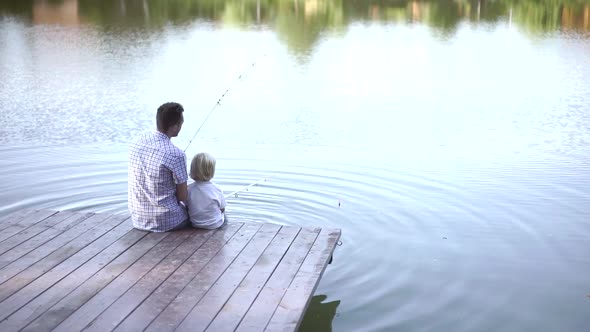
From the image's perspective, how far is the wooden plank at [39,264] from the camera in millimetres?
4715

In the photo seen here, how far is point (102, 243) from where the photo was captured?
18.1 ft

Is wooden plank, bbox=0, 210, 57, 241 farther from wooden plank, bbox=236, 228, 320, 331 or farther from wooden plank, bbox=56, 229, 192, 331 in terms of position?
wooden plank, bbox=236, 228, 320, 331

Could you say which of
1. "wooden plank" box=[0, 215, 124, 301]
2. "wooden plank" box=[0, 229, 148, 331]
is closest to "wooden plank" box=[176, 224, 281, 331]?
"wooden plank" box=[0, 229, 148, 331]

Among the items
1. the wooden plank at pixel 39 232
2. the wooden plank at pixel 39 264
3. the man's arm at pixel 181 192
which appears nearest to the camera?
the wooden plank at pixel 39 264

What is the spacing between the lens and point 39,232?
576cm

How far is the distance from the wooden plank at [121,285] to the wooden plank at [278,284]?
740mm

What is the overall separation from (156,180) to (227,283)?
112 cm

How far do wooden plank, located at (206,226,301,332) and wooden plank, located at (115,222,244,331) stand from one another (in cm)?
31

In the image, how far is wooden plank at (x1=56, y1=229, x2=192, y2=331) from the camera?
13.9 ft

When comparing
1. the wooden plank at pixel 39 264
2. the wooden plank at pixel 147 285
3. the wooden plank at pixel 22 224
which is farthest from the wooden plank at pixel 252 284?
the wooden plank at pixel 22 224

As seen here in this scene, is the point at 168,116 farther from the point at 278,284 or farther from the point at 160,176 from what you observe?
the point at 278,284

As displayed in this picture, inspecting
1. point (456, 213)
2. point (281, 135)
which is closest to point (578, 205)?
point (456, 213)

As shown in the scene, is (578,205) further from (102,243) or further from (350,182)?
(102,243)

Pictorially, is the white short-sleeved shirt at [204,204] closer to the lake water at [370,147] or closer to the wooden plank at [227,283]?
the wooden plank at [227,283]
